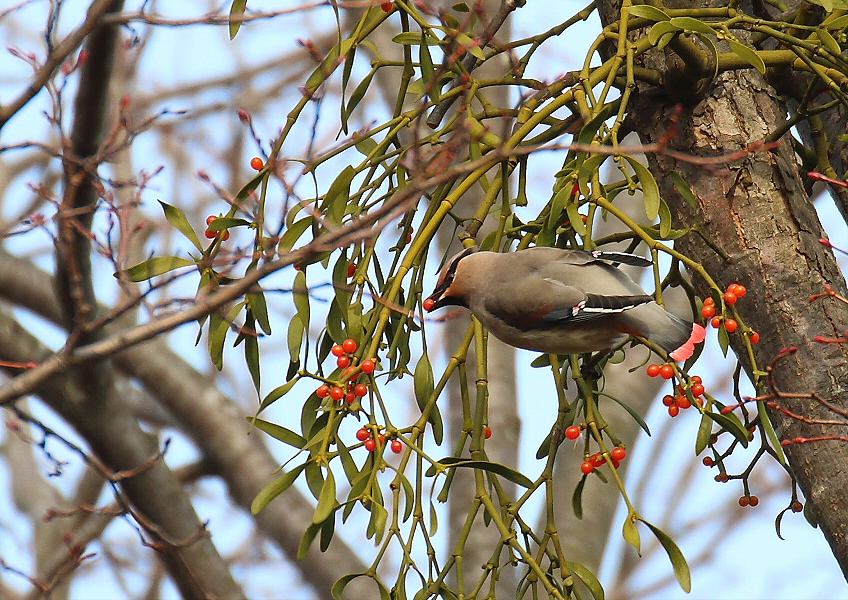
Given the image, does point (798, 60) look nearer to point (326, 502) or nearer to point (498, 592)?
point (326, 502)

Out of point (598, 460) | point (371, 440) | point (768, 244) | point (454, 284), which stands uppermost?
point (454, 284)

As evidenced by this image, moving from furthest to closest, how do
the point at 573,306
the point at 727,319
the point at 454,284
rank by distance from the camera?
the point at 454,284 < the point at 573,306 < the point at 727,319

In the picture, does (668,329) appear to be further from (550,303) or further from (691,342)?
(550,303)

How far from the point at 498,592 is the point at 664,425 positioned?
183 inches

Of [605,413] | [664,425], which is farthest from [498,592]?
[664,425]

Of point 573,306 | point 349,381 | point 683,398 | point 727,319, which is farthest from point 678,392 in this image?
point 349,381

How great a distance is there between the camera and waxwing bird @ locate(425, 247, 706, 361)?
174 centimetres

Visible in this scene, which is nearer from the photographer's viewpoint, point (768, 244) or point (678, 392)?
point (678, 392)

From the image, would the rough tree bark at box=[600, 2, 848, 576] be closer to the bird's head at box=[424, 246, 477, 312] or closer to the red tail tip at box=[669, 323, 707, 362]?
the red tail tip at box=[669, 323, 707, 362]

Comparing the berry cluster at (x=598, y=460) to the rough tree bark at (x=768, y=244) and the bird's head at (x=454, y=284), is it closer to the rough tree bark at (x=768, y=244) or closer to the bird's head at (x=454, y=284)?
the rough tree bark at (x=768, y=244)

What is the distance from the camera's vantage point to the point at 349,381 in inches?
60.1

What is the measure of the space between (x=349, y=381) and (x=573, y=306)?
0.42m

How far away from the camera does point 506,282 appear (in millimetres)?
1803

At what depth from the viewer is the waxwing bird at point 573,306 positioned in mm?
1737
